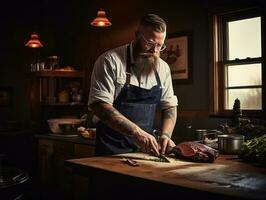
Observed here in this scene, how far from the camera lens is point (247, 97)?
12.8ft

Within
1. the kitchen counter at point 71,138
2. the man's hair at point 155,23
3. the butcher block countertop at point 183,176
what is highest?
the man's hair at point 155,23

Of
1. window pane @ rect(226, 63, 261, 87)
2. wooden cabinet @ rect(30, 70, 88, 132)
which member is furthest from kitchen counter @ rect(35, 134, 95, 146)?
window pane @ rect(226, 63, 261, 87)

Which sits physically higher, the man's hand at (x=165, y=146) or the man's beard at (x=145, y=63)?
the man's beard at (x=145, y=63)

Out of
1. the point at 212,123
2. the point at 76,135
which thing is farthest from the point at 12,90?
the point at 212,123

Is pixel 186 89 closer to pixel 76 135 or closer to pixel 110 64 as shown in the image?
pixel 76 135

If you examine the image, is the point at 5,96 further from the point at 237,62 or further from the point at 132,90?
the point at 132,90

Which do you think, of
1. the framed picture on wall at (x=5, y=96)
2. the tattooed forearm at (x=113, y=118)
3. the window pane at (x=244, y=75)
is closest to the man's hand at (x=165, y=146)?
the tattooed forearm at (x=113, y=118)

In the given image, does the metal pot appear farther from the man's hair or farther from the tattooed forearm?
the man's hair

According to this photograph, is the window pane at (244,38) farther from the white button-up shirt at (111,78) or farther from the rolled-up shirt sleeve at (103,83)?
the rolled-up shirt sleeve at (103,83)

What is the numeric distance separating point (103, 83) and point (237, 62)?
77.0 inches

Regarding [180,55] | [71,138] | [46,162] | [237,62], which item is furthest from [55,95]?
[237,62]

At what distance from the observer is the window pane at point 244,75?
12.5ft

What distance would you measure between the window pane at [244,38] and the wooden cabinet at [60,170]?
184 cm

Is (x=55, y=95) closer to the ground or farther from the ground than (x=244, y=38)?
closer to the ground
